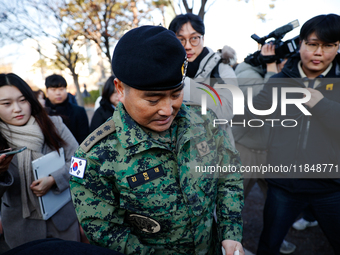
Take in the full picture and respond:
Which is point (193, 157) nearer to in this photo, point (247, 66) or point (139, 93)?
point (139, 93)

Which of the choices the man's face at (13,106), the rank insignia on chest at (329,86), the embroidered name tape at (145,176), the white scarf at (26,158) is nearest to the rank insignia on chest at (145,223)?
the embroidered name tape at (145,176)

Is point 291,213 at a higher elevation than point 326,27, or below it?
below

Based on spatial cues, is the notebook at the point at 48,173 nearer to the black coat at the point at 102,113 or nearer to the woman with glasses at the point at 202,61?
the black coat at the point at 102,113

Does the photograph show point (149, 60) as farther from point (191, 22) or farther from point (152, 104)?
point (191, 22)

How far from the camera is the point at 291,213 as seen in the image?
75.4 inches

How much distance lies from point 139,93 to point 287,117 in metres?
1.41

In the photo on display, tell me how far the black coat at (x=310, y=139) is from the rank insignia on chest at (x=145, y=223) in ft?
3.99

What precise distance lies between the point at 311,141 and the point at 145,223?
1451 mm

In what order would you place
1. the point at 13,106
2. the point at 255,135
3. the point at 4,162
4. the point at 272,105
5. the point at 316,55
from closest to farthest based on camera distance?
1. the point at 4,162
2. the point at 316,55
3. the point at 13,106
4. the point at 272,105
5. the point at 255,135

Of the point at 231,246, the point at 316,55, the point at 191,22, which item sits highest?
the point at 191,22

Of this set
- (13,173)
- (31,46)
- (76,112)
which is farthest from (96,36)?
(13,173)

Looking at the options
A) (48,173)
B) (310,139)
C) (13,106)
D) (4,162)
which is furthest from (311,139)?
(13,106)

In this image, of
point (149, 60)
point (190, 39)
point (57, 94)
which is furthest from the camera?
point (57, 94)

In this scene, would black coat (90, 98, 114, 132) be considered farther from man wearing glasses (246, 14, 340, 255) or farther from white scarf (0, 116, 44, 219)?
man wearing glasses (246, 14, 340, 255)
